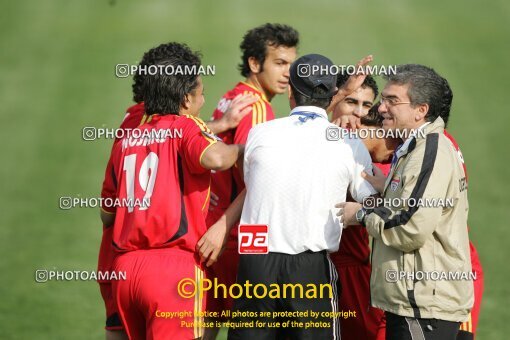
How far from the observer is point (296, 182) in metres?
5.36

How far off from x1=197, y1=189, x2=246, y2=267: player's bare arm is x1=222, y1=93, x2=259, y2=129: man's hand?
2.36 ft

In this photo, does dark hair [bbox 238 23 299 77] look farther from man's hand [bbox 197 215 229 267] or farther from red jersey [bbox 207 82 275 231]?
man's hand [bbox 197 215 229 267]


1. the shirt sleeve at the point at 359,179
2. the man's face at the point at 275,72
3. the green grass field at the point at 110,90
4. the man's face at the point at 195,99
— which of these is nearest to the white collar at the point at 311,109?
the shirt sleeve at the point at 359,179

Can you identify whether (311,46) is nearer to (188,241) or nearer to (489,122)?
(489,122)

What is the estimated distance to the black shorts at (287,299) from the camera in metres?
5.30

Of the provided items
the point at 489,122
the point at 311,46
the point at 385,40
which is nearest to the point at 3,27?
the point at 311,46

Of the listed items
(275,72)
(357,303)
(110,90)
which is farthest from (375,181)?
(110,90)

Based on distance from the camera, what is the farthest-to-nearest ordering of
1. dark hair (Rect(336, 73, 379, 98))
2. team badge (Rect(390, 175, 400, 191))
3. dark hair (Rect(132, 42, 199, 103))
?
dark hair (Rect(336, 73, 379, 98))
dark hair (Rect(132, 42, 199, 103))
team badge (Rect(390, 175, 400, 191))

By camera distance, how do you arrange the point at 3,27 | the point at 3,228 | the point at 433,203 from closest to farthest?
the point at 433,203, the point at 3,228, the point at 3,27

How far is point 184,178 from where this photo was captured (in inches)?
221

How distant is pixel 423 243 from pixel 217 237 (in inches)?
55.1

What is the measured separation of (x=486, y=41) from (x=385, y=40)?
2.38 m

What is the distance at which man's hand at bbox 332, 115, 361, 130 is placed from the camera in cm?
651

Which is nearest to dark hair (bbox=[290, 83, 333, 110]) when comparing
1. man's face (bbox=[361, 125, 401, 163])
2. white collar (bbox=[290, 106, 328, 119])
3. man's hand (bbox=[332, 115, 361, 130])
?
white collar (bbox=[290, 106, 328, 119])
